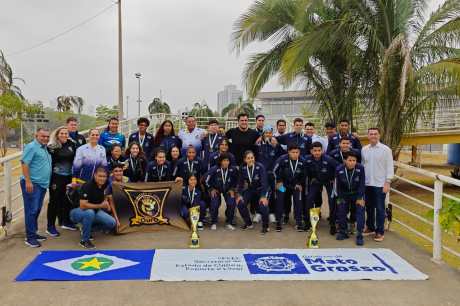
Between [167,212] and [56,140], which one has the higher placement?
[56,140]

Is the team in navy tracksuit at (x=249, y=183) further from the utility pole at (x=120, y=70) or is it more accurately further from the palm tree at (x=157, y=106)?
the palm tree at (x=157, y=106)

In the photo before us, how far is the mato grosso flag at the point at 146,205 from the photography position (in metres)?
6.18

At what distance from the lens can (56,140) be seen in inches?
236

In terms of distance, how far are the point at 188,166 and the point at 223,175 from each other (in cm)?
61

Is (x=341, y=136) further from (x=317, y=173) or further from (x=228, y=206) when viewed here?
(x=228, y=206)

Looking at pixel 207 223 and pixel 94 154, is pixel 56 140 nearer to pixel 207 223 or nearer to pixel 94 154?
pixel 94 154

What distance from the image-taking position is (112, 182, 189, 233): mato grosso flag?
6.18 m

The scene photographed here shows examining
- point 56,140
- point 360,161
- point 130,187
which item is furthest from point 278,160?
point 56,140

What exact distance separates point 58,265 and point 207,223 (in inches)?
98.6

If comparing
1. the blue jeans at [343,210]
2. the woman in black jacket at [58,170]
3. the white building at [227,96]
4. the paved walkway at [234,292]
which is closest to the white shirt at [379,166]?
the blue jeans at [343,210]

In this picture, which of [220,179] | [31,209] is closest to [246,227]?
[220,179]

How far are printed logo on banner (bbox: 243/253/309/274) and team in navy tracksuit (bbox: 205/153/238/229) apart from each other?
53.9 inches

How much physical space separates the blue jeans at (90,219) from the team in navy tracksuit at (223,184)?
155 centimetres

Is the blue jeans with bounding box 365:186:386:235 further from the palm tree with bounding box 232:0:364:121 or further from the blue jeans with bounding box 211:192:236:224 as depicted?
the palm tree with bounding box 232:0:364:121
